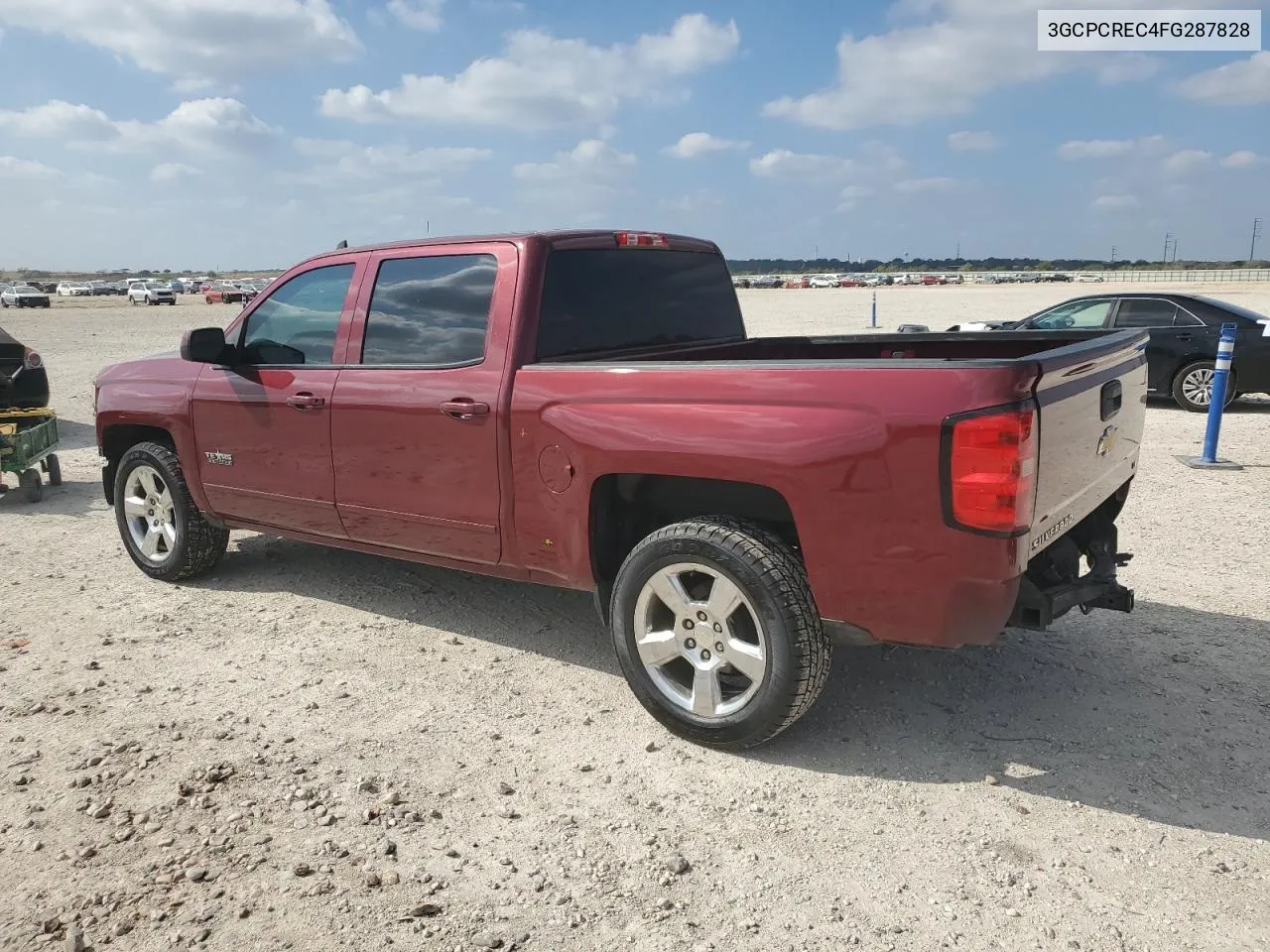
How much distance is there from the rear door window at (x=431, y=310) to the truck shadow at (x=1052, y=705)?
1467 mm

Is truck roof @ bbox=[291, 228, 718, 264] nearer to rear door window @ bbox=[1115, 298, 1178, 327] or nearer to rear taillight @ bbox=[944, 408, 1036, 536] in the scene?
rear taillight @ bbox=[944, 408, 1036, 536]

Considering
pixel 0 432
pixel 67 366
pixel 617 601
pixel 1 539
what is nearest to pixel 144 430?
pixel 1 539

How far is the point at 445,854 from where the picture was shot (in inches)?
116

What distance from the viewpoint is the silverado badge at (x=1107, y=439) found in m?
3.58

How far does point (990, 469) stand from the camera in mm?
2834

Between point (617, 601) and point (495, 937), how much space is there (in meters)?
1.38

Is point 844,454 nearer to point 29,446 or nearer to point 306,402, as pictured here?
point 306,402

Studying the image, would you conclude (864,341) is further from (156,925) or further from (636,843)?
(156,925)

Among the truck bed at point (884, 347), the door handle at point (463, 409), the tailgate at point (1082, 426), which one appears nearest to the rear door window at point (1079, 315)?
the truck bed at point (884, 347)

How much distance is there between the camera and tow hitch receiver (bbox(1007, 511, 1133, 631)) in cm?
321

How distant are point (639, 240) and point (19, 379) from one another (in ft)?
23.4

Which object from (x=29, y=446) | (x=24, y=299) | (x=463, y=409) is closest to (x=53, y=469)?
(x=29, y=446)

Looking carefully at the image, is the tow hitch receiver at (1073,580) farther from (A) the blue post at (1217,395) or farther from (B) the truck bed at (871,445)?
(A) the blue post at (1217,395)

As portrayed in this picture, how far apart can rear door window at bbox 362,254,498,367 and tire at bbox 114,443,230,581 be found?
182cm
